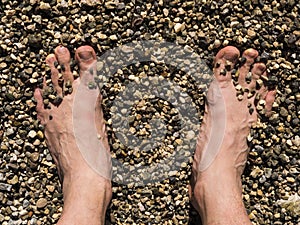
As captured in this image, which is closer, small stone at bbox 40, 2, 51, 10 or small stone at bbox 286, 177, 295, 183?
small stone at bbox 40, 2, 51, 10

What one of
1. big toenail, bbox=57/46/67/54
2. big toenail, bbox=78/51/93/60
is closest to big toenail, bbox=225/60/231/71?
big toenail, bbox=78/51/93/60

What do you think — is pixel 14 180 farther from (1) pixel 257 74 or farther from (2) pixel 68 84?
(1) pixel 257 74

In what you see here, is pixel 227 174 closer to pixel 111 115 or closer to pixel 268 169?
pixel 268 169

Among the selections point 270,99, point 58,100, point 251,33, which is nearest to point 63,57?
point 58,100

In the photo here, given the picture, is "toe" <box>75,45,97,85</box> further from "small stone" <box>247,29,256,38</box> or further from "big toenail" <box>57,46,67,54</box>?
"small stone" <box>247,29,256,38</box>

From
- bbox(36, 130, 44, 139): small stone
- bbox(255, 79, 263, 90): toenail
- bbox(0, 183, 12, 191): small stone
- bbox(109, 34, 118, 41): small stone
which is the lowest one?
bbox(0, 183, 12, 191): small stone

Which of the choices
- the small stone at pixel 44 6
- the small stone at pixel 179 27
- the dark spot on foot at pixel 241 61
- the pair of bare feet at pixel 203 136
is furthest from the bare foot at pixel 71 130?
the dark spot on foot at pixel 241 61

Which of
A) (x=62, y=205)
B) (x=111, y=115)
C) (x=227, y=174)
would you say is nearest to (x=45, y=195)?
(x=62, y=205)

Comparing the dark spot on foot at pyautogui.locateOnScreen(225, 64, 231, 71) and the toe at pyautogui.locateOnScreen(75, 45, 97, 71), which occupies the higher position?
the toe at pyautogui.locateOnScreen(75, 45, 97, 71)
